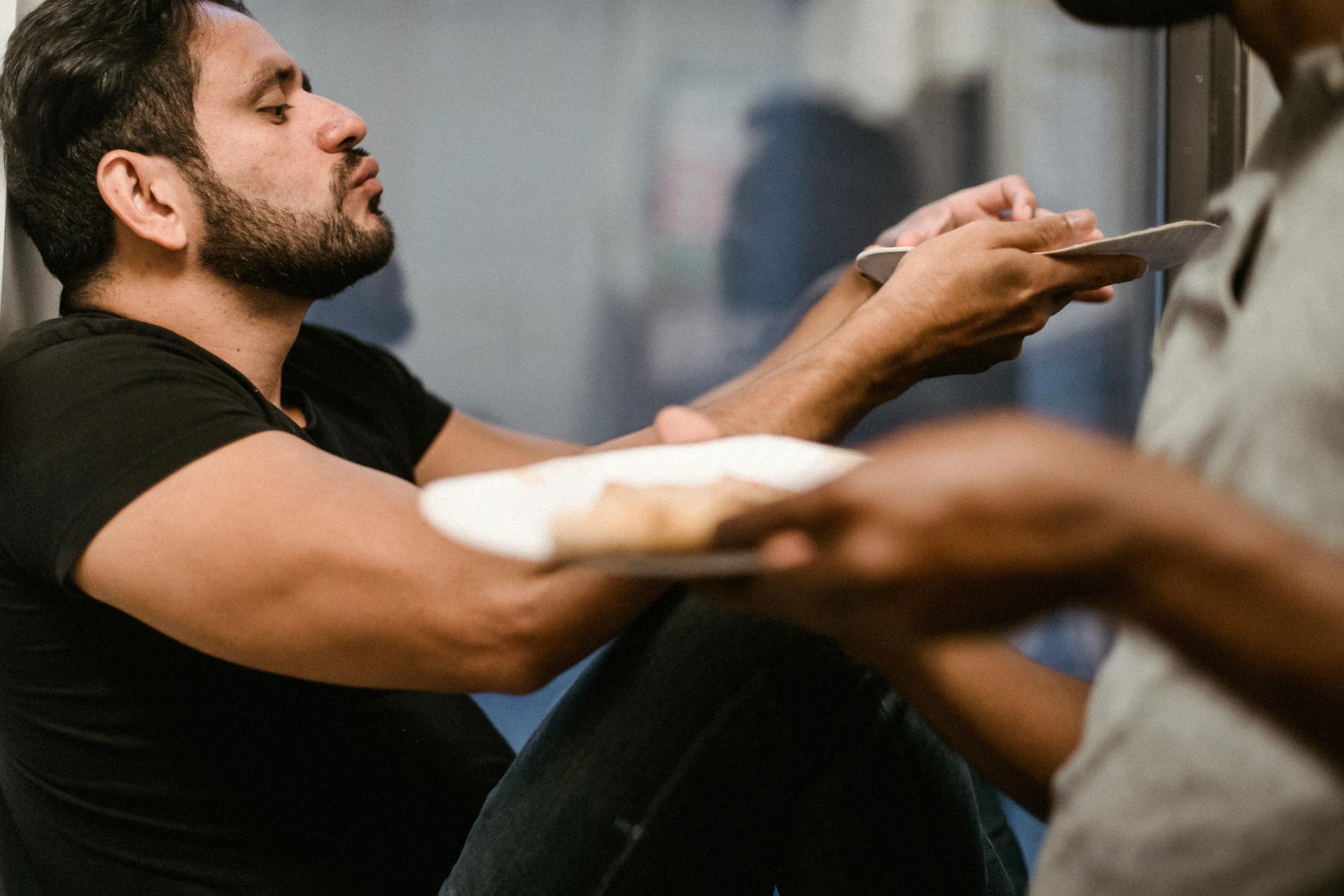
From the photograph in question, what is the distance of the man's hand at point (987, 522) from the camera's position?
299 millimetres

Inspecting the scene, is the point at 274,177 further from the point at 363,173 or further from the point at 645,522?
the point at 645,522

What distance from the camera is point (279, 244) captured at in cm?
93

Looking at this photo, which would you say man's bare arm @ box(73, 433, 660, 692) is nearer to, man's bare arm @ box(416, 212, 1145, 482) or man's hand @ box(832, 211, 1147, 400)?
man's bare arm @ box(416, 212, 1145, 482)

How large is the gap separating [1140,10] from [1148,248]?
35 cm

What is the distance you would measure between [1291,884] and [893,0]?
4.03 ft

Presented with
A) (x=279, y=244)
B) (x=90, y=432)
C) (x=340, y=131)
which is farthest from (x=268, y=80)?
(x=90, y=432)

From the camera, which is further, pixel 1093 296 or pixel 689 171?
pixel 689 171

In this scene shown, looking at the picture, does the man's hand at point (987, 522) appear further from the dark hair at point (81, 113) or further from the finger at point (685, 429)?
the dark hair at point (81, 113)

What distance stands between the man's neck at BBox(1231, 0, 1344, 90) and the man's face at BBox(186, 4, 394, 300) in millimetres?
780

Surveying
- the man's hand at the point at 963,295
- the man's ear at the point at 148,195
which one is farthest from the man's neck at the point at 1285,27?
the man's ear at the point at 148,195

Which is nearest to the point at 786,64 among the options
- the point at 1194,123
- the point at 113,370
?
the point at 1194,123

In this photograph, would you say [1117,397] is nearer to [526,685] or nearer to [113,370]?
[526,685]

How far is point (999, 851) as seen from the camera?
90 cm

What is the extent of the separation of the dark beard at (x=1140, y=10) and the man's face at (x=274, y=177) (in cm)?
70
